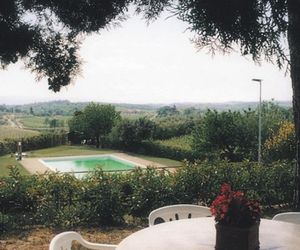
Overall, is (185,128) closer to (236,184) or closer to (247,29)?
(236,184)

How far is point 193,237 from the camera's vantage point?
3619 mm

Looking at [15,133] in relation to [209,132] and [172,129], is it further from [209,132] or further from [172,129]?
[209,132]

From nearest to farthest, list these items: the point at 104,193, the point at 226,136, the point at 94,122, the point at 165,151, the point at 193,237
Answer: the point at 193,237 → the point at 104,193 → the point at 226,136 → the point at 165,151 → the point at 94,122

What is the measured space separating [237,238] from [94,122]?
42.6 meters

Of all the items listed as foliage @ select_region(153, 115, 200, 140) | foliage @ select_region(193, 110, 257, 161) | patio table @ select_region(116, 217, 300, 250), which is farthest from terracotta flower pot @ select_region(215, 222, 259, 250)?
foliage @ select_region(153, 115, 200, 140)

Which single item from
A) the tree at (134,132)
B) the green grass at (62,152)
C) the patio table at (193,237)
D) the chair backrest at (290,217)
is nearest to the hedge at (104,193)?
the chair backrest at (290,217)

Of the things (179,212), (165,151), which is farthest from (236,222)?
(165,151)

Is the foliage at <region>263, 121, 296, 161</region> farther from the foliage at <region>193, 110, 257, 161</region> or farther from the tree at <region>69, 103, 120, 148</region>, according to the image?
the tree at <region>69, 103, 120, 148</region>

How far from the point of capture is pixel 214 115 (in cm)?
2656

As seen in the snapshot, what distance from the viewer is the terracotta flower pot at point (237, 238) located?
302cm

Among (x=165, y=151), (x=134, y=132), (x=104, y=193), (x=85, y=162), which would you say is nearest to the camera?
(x=104, y=193)

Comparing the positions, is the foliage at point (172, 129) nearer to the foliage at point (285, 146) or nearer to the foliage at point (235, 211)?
the foliage at point (285, 146)

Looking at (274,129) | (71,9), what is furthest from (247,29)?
(274,129)

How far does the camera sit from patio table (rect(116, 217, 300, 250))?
11.1ft
